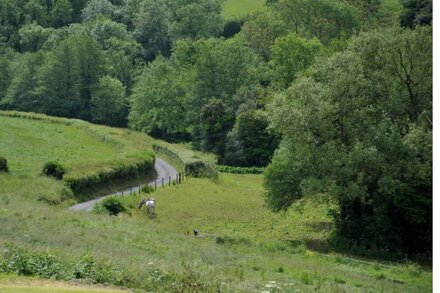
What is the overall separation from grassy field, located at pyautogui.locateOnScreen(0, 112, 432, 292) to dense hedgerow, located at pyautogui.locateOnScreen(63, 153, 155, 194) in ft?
7.16

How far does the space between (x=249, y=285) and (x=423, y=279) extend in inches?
598

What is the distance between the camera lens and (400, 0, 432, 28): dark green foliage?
92.6 metres

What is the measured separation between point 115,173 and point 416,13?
2329 inches

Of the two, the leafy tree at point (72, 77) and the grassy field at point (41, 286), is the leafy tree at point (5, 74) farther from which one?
the grassy field at point (41, 286)

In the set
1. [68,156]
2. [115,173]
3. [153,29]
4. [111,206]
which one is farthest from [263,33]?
[111,206]

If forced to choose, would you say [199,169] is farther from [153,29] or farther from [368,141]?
[153,29]

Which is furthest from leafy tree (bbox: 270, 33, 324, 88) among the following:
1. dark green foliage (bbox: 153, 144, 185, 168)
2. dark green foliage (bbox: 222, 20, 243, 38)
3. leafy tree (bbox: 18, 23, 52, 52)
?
leafy tree (bbox: 18, 23, 52, 52)

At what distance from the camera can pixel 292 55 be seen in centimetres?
9506

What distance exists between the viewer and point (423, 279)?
3438cm

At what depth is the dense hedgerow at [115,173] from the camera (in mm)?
56631

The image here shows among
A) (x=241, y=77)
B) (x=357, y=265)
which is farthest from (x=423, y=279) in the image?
(x=241, y=77)

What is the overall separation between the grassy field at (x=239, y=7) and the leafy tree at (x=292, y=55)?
7156cm

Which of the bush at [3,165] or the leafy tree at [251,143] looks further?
the leafy tree at [251,143]

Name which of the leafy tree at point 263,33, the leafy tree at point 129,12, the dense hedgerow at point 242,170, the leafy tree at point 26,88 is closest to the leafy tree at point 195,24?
the leafy tree at point 263,33
